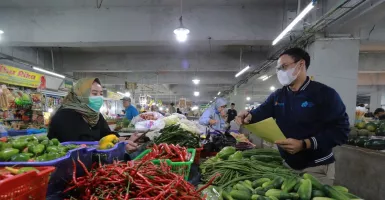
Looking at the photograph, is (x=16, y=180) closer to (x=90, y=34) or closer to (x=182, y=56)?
(x=90, y=34)

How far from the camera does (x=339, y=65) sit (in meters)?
6.75

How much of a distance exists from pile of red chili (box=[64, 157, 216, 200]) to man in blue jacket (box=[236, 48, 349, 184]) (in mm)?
1248

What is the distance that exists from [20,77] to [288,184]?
10378mm

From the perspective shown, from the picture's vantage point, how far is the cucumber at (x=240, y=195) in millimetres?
1577

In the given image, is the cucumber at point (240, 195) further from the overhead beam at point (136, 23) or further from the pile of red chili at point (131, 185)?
the overhead beam at point (136, 23)

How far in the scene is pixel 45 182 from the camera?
42.6 inches

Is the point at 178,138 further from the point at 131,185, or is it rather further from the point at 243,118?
the point at 131,185

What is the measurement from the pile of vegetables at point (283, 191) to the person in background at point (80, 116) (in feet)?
6.67

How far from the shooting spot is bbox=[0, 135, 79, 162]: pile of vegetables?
1.32m

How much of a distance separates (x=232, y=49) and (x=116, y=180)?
11104mm

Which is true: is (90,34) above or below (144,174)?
above

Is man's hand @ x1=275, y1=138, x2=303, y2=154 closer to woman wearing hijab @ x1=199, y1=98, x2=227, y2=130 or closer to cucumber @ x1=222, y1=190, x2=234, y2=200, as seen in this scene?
cucumber @ x1=222, y1=190, x2=234, y2=200

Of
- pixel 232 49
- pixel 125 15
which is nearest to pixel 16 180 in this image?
pixel 125 15

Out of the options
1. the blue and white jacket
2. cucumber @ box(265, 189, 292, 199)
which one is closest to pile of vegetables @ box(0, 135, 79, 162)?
cucumber @ box(265, 189, 292, 199)
